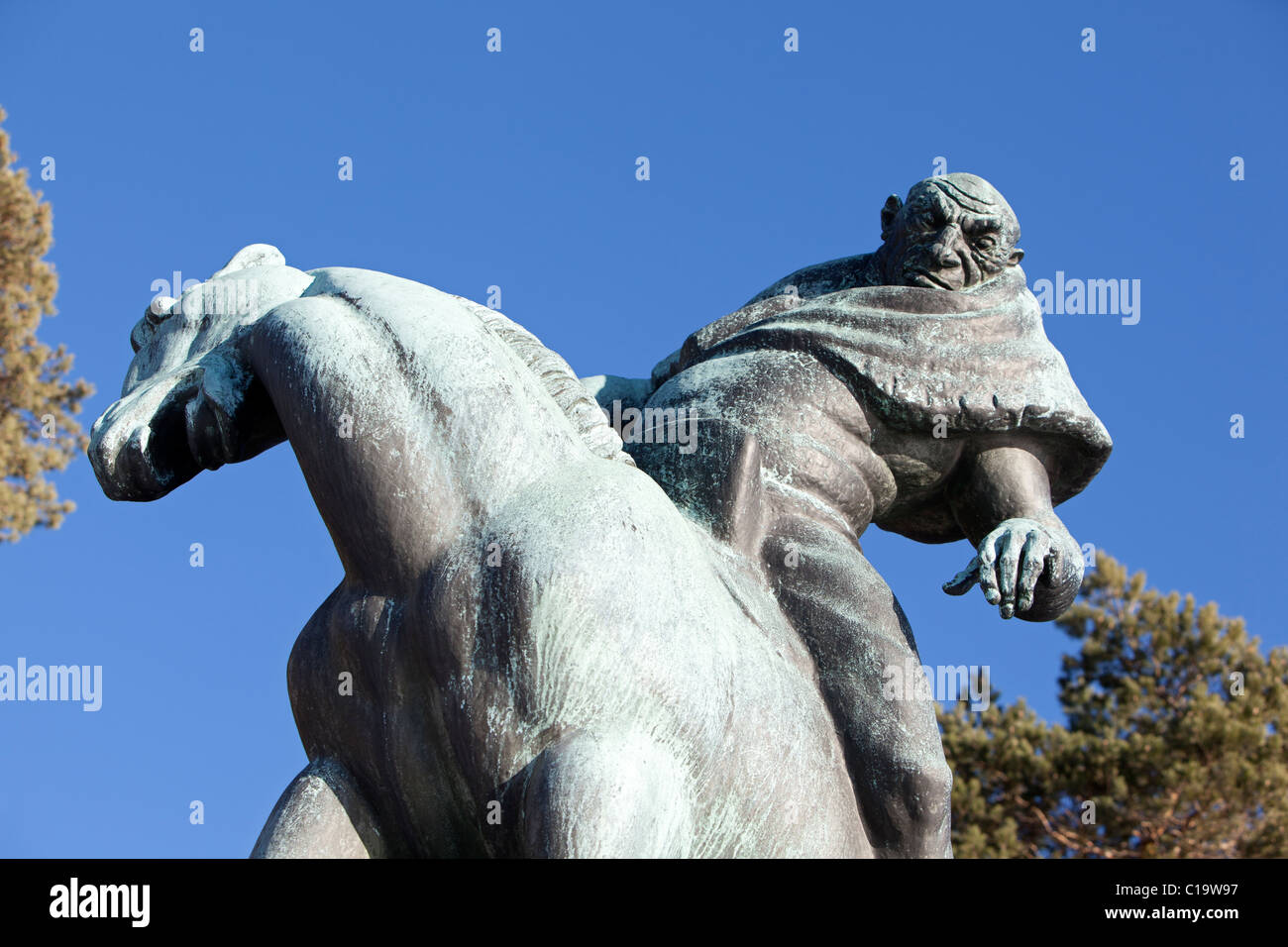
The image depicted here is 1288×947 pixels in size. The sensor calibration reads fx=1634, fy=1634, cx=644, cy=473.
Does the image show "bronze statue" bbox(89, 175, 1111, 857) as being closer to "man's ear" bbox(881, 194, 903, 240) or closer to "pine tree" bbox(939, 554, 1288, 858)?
"man's ear" bbox(881, 194, 903, 240)

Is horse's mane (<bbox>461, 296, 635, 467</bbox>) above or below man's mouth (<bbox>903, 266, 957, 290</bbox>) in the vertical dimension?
below

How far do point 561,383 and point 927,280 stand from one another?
1296mm

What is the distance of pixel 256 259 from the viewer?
401 centimetres

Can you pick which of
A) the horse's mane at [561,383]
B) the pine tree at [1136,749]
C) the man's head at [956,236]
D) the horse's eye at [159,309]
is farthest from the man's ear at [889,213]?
the pine tree at [1136,749]

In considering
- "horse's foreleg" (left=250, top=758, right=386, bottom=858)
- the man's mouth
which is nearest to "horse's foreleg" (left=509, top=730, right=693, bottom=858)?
"horse's foreleg" (left=250, top=758, right=386, bottom=858)

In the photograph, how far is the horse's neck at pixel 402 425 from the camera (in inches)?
129

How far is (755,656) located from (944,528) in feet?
4.17

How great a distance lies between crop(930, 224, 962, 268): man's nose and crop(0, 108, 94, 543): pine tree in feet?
37.6

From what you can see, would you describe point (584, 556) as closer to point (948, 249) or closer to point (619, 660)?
point (619, 660)

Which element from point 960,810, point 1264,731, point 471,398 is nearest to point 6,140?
point 960,810

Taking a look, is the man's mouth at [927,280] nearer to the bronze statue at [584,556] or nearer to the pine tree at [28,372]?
the bronze statue at [584,556]

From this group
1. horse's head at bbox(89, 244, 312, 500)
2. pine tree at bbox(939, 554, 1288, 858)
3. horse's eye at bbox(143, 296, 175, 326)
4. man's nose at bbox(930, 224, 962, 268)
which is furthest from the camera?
pine tree at bbox(939, 554, 1288, 858)

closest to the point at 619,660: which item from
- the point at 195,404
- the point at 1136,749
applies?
the point at 195,404

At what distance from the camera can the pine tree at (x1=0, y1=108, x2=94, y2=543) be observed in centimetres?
1429
